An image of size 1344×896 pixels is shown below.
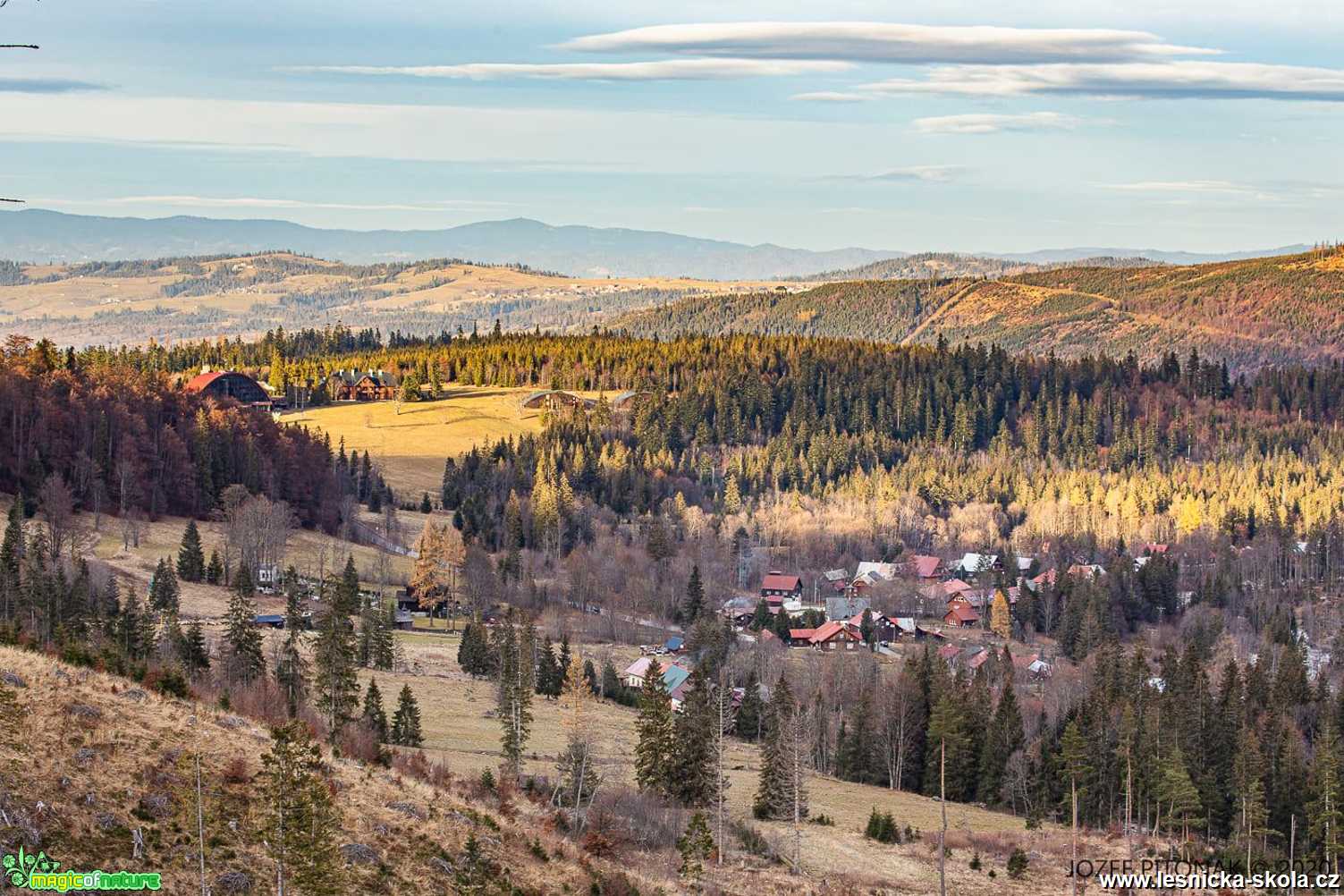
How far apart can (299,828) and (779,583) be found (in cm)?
10499

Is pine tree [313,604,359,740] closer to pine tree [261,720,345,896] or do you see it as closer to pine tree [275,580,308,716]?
pine tree [275,580,308,716]

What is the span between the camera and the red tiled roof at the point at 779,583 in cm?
13750

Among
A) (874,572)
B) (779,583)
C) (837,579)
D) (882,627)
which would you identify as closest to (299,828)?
(882,627)

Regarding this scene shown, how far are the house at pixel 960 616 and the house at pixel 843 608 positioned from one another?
20.8ft

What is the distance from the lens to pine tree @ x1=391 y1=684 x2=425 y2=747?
64438 millimetres

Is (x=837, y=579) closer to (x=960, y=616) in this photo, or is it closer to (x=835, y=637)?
(x=960, y=616)

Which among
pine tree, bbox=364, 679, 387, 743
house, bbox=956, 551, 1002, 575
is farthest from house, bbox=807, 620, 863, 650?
pine tree, bbox=364, 679, 387, 743

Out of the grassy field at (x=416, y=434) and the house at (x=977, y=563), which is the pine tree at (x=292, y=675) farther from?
the grassy field at (x=416, y=434)

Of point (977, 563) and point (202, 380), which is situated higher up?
point (202, 380)

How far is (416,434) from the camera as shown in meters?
186

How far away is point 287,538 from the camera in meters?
120

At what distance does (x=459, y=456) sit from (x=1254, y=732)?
110 m

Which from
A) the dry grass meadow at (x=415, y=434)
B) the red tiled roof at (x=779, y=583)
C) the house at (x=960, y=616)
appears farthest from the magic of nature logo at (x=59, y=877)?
the dry grass meadow at (x=415, y=434)

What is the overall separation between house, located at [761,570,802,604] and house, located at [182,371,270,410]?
2945 inches
